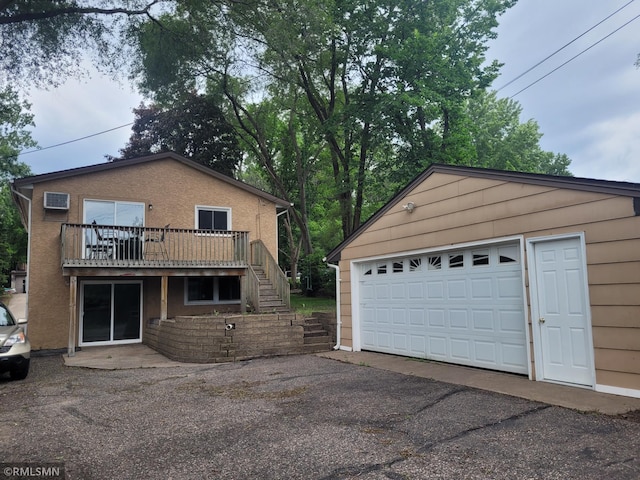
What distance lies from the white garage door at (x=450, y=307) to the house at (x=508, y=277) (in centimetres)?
2

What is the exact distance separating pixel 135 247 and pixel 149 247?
0.44 m

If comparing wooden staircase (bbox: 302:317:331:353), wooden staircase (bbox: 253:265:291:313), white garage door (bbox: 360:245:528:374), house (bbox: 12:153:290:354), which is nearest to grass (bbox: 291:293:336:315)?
wooden staircase (bbox: 253:265:291:313)

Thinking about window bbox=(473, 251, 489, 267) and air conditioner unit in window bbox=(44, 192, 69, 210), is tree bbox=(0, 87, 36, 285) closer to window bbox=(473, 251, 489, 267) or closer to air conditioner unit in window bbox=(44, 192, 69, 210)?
air conditioner unit in window bbox=(44, 192, 69, 210)

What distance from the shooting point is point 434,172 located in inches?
322

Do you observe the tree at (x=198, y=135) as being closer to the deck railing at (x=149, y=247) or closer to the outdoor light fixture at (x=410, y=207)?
the deck railing at (x=149, y=247)

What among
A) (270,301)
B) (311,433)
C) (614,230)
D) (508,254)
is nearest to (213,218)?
(270,301)

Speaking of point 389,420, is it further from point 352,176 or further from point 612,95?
point 612,95

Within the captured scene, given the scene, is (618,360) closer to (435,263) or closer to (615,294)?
(615,294)

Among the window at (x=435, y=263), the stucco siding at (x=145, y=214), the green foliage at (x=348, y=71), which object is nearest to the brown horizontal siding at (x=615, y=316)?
the window at (x=435, y=263)

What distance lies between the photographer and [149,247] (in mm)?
12852

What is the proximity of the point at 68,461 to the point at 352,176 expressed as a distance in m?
16.0

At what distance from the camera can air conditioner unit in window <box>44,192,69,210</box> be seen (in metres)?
11.8

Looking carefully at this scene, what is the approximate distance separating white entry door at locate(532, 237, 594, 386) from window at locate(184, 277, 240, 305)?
1049 cm

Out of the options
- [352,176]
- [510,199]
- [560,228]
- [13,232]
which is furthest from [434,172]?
[13,232]
